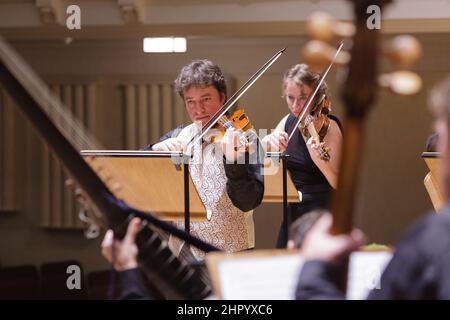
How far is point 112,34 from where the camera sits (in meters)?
4.48

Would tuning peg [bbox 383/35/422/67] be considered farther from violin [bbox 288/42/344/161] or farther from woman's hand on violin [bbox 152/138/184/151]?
violin [bbox 288/42/344/161]

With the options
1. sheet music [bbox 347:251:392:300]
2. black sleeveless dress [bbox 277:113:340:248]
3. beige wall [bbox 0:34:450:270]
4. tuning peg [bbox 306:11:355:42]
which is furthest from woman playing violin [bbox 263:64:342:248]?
beige wall [bbox 0:34:450:270]

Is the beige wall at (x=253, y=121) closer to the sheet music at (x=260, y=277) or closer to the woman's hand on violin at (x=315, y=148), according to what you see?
the woman's hand on violin at (x=315, y=148)

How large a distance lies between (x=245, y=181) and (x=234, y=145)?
0.11m

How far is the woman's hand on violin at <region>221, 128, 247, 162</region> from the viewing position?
7.39ft

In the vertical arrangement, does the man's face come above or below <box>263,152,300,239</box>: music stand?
Result: above

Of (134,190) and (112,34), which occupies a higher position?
(112,34)

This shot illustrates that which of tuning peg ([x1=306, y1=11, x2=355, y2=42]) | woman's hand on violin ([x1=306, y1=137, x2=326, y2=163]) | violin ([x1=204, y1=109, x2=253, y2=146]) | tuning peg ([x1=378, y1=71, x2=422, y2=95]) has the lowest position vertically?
woman's hand on violin ([x1=306, y1=137, x2=326, y2=163])

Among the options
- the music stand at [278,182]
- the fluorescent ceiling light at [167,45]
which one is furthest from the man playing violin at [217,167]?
the fluorescent ceiling light at [167,45]

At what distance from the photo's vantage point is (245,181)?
7.47 ft

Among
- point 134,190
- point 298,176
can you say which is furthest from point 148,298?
point 298,176

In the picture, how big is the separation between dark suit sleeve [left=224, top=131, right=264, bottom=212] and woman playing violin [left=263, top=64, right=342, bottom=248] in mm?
562

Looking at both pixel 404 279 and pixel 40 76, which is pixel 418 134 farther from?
pixel 404 279
